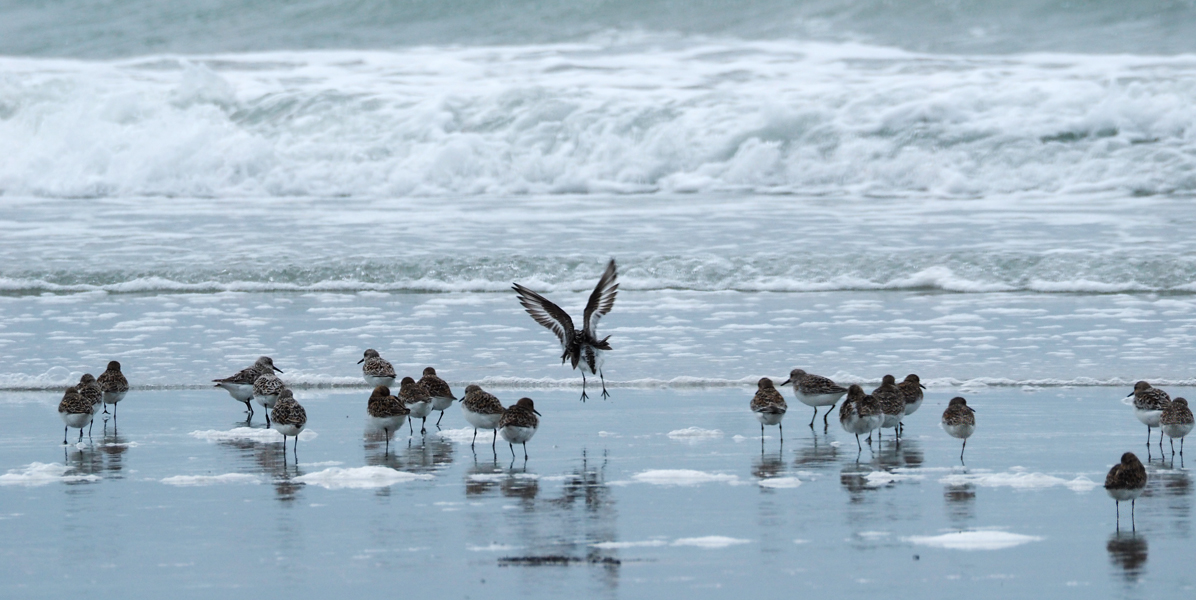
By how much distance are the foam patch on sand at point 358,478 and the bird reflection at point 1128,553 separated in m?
3.25

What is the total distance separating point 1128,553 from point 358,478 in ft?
11.8

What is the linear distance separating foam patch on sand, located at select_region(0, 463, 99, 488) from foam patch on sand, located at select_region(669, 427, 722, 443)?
3142 mm

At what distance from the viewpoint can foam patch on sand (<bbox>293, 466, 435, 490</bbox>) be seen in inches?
261

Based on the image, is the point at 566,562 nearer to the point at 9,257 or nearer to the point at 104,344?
the point at 104,344

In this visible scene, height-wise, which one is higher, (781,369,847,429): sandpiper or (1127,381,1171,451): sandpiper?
(781,369,847,429): sandpiper

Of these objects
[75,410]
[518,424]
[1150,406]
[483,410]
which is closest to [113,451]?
[75,410]

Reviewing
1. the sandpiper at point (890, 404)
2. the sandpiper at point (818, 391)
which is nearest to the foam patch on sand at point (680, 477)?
the sandpiper at point (890, 404)

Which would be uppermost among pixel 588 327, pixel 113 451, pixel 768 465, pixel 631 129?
pixel 631 129

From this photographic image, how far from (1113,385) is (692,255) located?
6032 millimetres

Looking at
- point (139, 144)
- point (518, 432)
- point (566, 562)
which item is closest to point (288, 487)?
point (518, 432)

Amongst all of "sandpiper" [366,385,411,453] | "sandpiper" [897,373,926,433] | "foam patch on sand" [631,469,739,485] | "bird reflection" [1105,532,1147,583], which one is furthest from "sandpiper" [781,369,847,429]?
"bird reflection" [1105,532,1147,583]

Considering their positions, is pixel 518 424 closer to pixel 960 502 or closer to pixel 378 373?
pixel 378 373

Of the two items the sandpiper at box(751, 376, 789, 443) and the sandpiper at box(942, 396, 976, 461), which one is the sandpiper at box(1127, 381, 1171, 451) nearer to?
the sandpiper at box(942, 396, 976, 461)

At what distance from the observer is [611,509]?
19.9 ft
